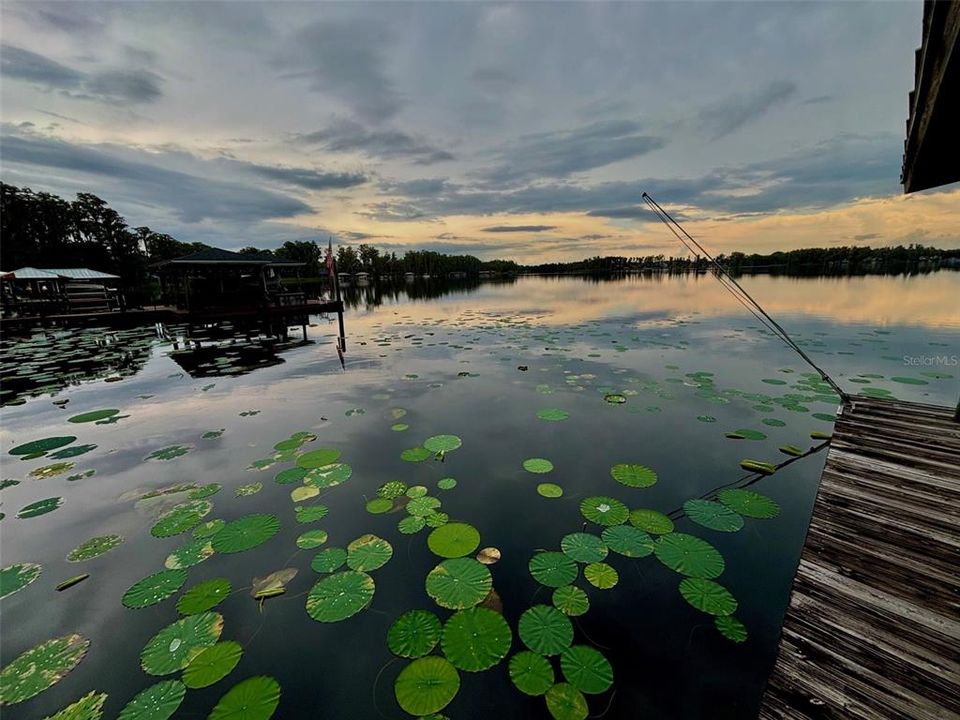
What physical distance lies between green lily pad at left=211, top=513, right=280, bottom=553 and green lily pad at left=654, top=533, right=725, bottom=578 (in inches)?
168

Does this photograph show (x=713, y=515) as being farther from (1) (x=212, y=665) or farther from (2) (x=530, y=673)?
(1) (x=212, y=665)

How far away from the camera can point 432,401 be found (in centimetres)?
812

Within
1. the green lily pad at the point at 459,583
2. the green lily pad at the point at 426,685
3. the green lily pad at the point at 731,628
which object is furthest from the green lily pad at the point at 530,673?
the green lily pad at the point at 731,628

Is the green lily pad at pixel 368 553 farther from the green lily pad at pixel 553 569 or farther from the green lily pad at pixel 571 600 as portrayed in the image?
the green lily pad at pixel 571 600

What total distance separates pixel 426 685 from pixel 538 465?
10.5ft

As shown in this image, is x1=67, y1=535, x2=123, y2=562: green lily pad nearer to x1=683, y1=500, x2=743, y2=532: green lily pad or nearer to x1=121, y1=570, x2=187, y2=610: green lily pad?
x1=121, y1=570, x2=187, y2=610: green lily pad

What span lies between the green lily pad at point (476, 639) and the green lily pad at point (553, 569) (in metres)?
0.59

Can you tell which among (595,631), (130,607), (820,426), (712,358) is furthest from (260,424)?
(712,358)

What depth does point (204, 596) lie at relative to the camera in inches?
124

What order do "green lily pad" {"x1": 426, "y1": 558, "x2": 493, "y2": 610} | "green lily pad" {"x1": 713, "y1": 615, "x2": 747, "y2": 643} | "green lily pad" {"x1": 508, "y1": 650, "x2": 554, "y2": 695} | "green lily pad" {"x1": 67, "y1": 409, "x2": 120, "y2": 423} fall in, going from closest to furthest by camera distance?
"green lily pad" {"x1": 508, "y1": 650, "x2": 554, "y2": 695} → "green lily pad" {"x1": 713, "y1": 615, "x2": 747, "y2": 643} → "green lily pad" {"x1": 426, "y1": 558, "x2": 493, "y2": 610} → "green lily pad" {"x1": 67, "y1": 409, "x2": 120, "y2": 423}

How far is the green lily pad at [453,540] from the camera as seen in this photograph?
3625 millimetres

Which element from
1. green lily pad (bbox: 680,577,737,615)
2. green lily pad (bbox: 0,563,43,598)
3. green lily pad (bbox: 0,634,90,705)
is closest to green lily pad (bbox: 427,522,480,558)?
green lily pad (bbox: 680,577,737,615)

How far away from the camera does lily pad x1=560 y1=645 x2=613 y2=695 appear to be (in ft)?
7.93

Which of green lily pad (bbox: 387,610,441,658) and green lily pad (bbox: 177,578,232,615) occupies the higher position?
green lily pad (bbox: 177,578,232,615)
